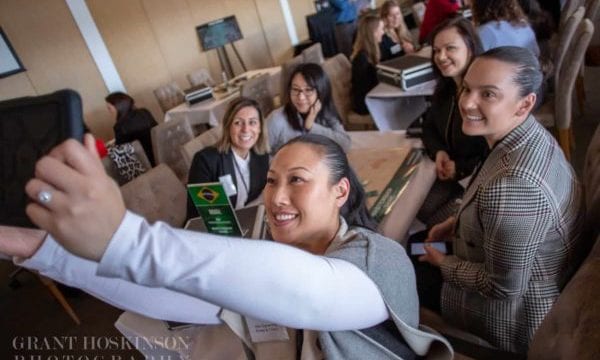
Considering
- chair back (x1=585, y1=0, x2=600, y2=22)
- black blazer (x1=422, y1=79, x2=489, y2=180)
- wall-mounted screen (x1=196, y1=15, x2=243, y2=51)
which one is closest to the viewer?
black blazer (x1=422, y1=79, x2=489, y2=180)

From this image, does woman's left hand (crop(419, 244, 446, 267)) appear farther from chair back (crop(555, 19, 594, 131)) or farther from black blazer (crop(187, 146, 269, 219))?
chair back (crop(555, 19, 594, 131))

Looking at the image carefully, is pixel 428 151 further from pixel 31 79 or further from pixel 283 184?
pixel 31 79

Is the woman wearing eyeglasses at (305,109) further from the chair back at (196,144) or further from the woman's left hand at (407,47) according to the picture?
the woman's left hand at (407,47)

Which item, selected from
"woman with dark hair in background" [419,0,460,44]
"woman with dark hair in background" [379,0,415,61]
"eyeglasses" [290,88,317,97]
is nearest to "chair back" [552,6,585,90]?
"woman with dark hair in background" [419,0,460,44]

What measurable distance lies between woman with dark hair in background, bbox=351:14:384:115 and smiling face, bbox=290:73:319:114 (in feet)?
2.87

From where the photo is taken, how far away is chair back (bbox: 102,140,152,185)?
2627 millimetres

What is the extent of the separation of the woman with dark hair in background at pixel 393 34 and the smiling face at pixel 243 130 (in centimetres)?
212

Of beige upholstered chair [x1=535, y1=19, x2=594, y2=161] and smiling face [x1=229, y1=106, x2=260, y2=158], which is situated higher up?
smiling face [x1=229, y1=106, x2=260, y2=158]

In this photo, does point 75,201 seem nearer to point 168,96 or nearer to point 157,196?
point 157,196

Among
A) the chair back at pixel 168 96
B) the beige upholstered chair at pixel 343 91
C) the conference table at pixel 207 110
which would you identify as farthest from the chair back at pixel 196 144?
the chair back at pixel 168 96

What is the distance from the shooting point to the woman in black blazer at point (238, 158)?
2.01 meters

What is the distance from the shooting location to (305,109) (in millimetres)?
2393

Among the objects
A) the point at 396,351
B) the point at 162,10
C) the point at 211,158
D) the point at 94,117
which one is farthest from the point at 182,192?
the point at 162,10

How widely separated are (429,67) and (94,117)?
4.47 meters
